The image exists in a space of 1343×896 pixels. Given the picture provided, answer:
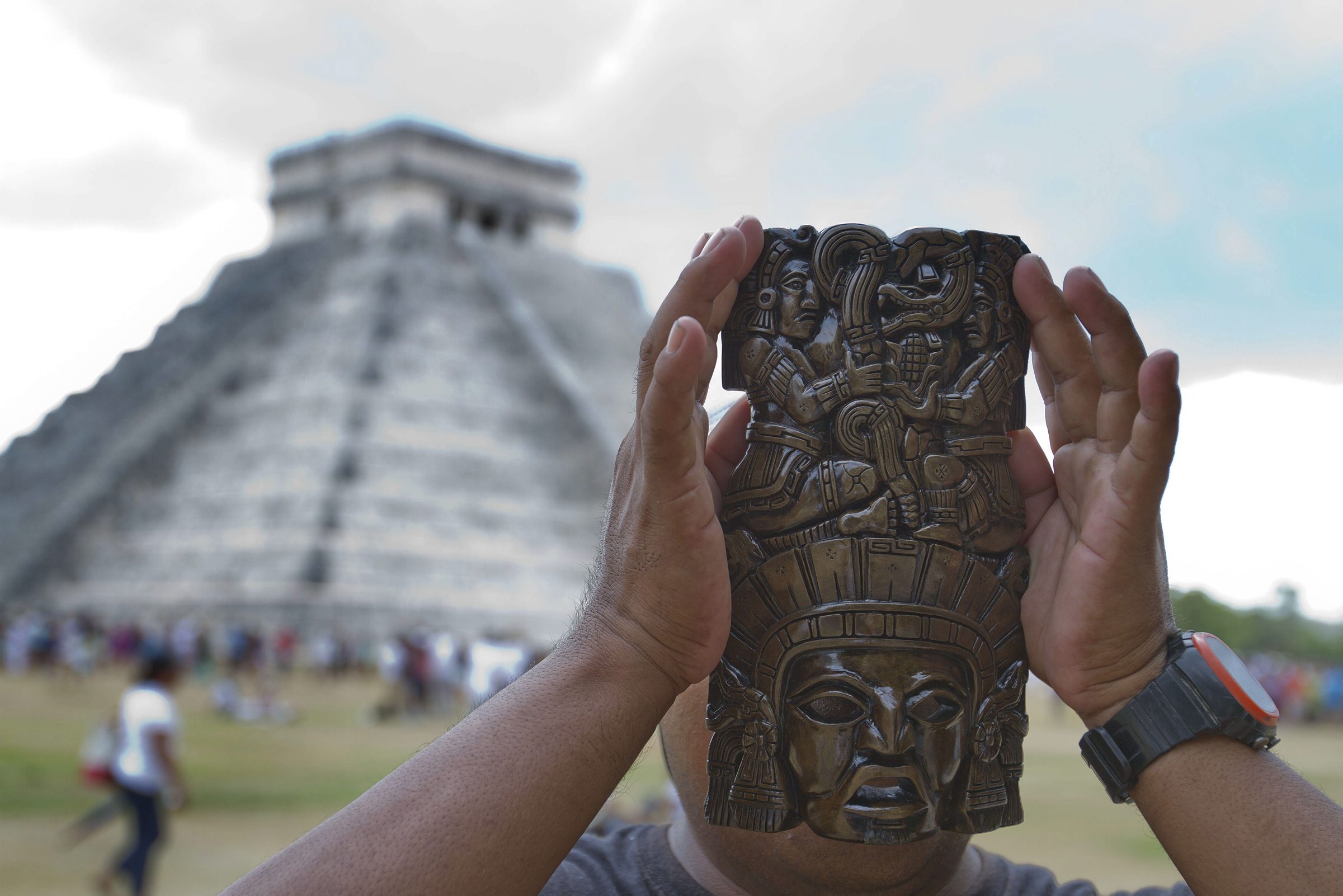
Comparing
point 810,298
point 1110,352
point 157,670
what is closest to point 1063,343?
point 1110,352

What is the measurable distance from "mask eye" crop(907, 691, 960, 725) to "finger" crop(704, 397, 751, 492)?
0.51m

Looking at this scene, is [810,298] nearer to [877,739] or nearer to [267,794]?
[877,739]

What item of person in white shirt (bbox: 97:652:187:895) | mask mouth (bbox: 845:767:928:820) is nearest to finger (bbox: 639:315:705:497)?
mask mouth (bbox: 845:767:928:820)

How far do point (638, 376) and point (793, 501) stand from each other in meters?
0.33

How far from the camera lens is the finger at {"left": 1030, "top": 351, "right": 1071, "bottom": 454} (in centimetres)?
217

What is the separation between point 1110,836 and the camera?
9.32 meters

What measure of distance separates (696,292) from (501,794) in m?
0.81

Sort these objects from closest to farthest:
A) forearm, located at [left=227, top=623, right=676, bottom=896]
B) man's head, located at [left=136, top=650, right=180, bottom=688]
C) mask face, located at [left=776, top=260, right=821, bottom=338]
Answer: forearm, located at [left=227, top=623, right=676, bottom=896] → mask face, located at [left=776, top=260, right=821, bottom=338] → man's head, located at [left=136, top=650, right=180, bottom=688]

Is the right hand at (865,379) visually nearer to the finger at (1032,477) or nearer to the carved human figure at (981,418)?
the carved human figure at (981,418)

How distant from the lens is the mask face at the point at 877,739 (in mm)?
1950

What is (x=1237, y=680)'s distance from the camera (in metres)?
1.93

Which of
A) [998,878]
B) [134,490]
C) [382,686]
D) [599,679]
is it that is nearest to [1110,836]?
[998,878]

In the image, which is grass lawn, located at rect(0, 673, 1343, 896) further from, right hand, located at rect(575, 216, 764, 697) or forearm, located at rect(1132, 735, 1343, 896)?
forearm, located at rect(1132, 735, 1343, 896)

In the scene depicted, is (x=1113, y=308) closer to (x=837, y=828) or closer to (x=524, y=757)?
(x=837, y=828)
